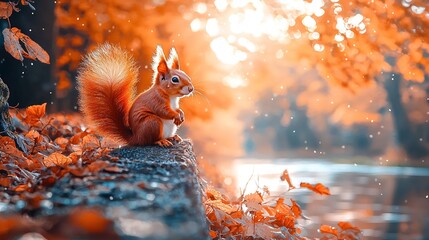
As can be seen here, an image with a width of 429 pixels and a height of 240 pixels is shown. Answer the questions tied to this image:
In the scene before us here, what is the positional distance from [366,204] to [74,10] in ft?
24.4

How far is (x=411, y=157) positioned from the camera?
89.4 feet

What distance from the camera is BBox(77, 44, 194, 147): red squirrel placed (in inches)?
135

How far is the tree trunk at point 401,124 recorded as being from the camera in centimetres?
2712

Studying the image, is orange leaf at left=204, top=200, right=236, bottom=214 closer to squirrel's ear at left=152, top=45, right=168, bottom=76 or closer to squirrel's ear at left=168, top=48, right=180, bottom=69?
squirrel's ear at left=152, top=45, right=168, bottom=76

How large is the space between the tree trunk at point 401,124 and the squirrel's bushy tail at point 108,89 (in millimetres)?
25421

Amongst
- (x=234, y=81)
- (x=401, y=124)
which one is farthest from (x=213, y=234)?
(x=401, y=124)

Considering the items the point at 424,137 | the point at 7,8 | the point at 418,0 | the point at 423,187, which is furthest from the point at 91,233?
the point at 424,137

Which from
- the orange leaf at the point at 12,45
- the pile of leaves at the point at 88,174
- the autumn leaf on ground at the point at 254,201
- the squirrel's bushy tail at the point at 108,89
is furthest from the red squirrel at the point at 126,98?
the autumn leaf on ground at the point at 254,201

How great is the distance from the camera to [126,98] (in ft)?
11.8

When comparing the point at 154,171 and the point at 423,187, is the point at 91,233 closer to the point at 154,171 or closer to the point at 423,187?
the point at 154,171

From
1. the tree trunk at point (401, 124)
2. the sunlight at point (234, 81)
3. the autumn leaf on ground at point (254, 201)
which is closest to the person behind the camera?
the autumn leaf on ground at point (254, 201)

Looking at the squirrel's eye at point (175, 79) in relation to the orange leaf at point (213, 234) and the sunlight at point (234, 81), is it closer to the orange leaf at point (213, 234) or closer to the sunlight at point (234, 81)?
the orange leaf at point (213, 234)

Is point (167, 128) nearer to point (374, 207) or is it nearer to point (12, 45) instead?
point (12, 45)

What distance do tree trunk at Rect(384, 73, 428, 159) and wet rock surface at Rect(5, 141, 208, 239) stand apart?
2651 centimetres
